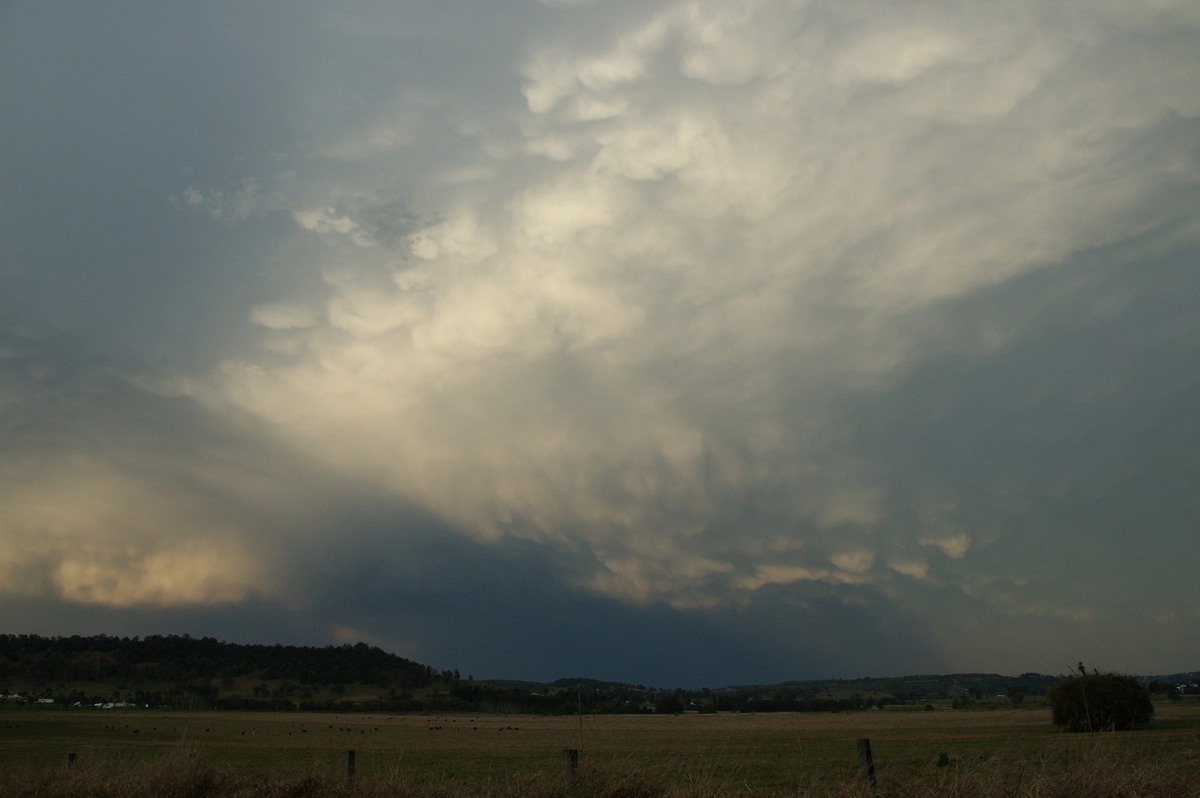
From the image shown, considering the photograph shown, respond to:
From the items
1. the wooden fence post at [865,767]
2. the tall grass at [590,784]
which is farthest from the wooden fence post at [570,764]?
the wooden fence post at [865,767]

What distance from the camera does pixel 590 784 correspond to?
9.69m

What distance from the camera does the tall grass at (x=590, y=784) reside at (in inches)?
338

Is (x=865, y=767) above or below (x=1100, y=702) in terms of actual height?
above

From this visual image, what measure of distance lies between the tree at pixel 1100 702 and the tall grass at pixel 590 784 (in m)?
53.3

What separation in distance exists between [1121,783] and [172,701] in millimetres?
236159

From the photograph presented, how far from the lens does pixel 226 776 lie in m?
11.5

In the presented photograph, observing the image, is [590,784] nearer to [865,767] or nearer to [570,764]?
[570,764]

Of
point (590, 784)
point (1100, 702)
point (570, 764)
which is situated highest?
point (570, 764)

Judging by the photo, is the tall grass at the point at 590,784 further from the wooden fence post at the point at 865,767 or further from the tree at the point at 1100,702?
the tree at the point at 1100,702

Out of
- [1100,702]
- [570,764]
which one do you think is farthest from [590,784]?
[1100,702]

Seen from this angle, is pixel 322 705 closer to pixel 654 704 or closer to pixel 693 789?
pixel 654 704

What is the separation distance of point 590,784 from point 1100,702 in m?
59.6

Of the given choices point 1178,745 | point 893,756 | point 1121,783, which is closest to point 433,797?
point 1121,783

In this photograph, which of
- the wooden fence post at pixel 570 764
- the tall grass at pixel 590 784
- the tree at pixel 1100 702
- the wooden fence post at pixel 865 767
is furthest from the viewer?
the tree at pixel 1100 702
